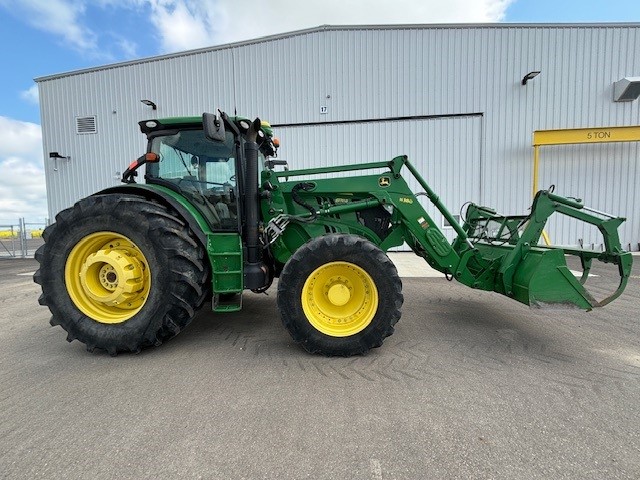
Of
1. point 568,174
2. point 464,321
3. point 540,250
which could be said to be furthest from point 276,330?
point 568,174

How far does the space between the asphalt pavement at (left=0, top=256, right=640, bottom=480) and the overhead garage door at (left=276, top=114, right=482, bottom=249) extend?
6.69 m

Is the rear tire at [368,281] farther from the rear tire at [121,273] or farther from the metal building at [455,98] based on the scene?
the metal building at [455,98]

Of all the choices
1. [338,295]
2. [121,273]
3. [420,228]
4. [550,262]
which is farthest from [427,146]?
[121,273]

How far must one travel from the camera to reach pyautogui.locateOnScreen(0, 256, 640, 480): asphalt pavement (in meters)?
1.51

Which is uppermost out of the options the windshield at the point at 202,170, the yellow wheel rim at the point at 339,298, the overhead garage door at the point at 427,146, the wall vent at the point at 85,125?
the wall vent at the point at 85,125

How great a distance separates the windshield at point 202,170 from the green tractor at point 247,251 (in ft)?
0.04

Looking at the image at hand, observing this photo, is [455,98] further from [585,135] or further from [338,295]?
[338,295]

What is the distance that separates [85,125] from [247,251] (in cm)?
1142

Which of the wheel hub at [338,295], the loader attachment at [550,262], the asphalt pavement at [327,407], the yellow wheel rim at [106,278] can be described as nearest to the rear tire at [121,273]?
the yellow wheel rim at [106,278]

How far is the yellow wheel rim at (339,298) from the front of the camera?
265 centimetres

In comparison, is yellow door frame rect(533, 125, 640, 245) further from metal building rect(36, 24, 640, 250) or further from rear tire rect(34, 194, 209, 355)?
rear tire rect(34, 194, 209, 355)

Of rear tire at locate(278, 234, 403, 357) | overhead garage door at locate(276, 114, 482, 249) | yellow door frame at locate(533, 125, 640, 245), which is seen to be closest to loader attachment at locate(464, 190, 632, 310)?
rear tire at locate(278, 234, 403, 357)

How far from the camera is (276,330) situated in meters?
3.26

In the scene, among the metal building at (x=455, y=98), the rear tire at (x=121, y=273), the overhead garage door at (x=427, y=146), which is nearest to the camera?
the rear tire at (x=121, y=273)
